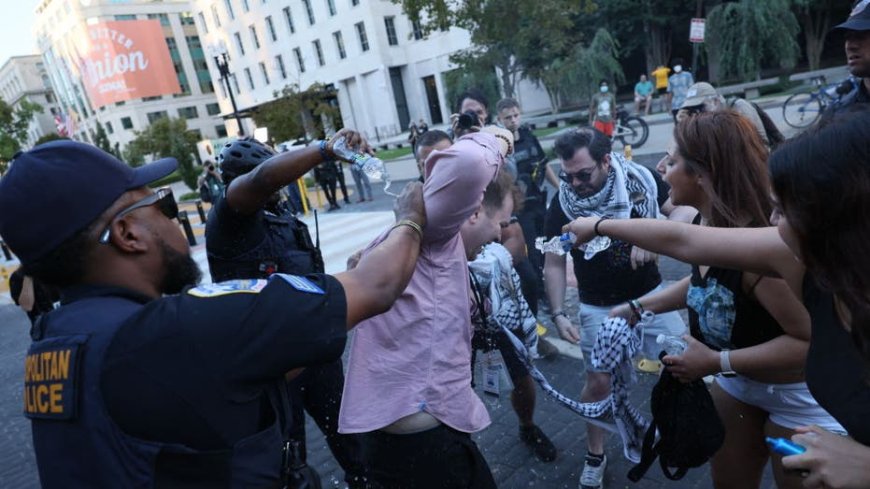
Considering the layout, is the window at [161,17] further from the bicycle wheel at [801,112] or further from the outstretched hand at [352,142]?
the outstretched hand at [352,142]

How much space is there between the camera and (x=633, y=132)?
13.5 meters

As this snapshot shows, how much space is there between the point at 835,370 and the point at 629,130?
13.2 metres

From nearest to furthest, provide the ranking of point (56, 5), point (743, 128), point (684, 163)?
point (743, 128)
point (684, 163)
point (56, 5)

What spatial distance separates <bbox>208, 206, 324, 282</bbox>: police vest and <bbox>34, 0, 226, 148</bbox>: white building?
2571 inches

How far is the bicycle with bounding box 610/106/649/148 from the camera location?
13305 millimetres

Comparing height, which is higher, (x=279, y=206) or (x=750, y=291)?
(x=279, y=206)

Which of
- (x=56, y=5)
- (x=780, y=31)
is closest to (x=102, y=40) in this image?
(x=56, y=5)

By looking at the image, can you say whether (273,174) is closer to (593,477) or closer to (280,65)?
(593,477)

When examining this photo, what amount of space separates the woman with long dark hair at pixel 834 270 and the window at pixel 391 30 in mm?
38538

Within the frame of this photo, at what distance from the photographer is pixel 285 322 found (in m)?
1.20

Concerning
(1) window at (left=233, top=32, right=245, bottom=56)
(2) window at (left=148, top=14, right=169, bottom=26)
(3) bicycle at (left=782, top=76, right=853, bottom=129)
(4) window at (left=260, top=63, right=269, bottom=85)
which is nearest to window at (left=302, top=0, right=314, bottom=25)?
(4) window at (left=260, top=63, right=269, bottom=85)

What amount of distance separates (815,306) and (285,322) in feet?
4.54

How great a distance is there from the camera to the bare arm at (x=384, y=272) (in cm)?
141

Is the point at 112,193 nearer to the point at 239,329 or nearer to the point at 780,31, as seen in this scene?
the point at 239,329
